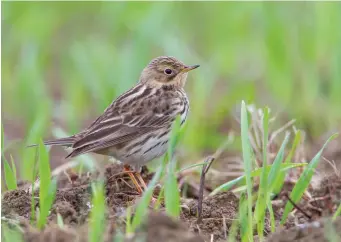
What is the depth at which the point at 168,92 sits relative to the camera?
25.8 feet

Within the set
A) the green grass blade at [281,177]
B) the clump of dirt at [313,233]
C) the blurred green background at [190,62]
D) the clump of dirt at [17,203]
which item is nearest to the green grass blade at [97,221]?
the clump of dirt at [17,203]

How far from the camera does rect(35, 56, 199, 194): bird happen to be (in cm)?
707

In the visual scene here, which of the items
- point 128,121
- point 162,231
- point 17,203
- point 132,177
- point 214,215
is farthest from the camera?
point 128,121

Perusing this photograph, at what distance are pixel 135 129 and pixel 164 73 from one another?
0.85 m

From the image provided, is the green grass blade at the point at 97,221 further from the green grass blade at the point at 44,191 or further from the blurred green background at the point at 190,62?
the blurred green background at the point at 190,62

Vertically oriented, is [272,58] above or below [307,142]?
above

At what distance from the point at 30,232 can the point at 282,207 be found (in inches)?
94.9

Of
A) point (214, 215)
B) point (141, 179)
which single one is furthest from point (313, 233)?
point (141, 179)

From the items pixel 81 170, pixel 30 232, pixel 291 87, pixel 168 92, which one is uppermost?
pixel 291 87

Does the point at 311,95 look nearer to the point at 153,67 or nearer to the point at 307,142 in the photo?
the point at 307,142

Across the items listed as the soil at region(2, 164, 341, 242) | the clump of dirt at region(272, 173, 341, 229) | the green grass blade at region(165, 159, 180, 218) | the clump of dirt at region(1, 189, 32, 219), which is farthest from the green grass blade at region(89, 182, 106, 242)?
the clump of dirt at region(272, 173, 341, 229)

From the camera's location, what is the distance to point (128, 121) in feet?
24.2

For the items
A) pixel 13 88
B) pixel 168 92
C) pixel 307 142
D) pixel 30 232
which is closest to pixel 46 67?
pixel 13 88

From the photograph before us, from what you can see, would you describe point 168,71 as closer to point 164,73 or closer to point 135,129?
point 164,73
